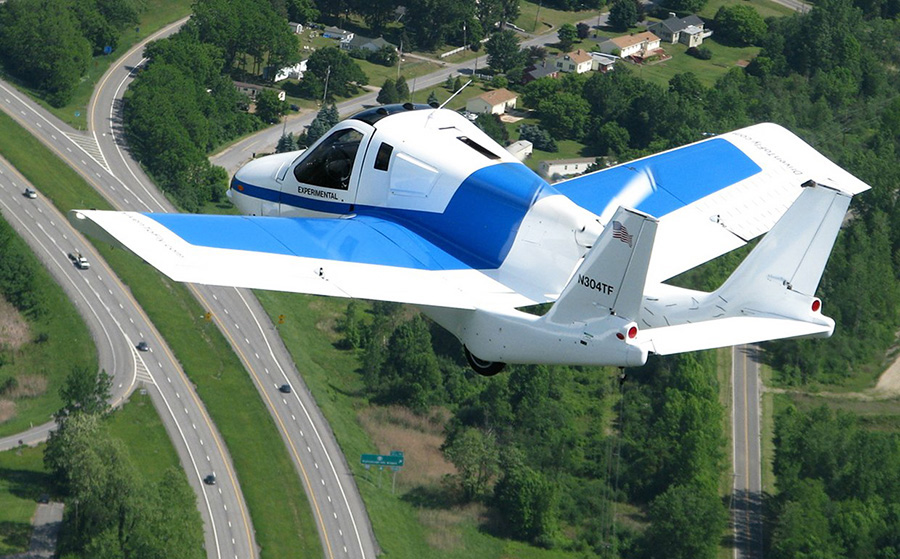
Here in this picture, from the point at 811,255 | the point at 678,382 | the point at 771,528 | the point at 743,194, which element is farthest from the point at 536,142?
the point at 811,255

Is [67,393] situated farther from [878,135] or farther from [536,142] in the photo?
[878,135]

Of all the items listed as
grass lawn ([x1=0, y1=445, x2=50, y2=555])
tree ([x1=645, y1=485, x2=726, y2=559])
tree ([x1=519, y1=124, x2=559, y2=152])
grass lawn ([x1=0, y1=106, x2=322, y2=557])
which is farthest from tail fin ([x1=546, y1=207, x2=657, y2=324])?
tree ([x1=519, y1=124, x2=559, y2=152])

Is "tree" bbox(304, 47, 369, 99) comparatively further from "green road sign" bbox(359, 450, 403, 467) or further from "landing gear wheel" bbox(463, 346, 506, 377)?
"landing gear wheel" bbox(463, 346, 506, 377)

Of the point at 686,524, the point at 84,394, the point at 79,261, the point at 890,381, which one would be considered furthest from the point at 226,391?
the point at 890,381

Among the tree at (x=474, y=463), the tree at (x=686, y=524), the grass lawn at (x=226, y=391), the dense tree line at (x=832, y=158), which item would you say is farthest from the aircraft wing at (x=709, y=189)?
the dense tree line at (x=832, y=158)

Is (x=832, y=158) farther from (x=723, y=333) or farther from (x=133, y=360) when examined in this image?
(x=723, y=333)
